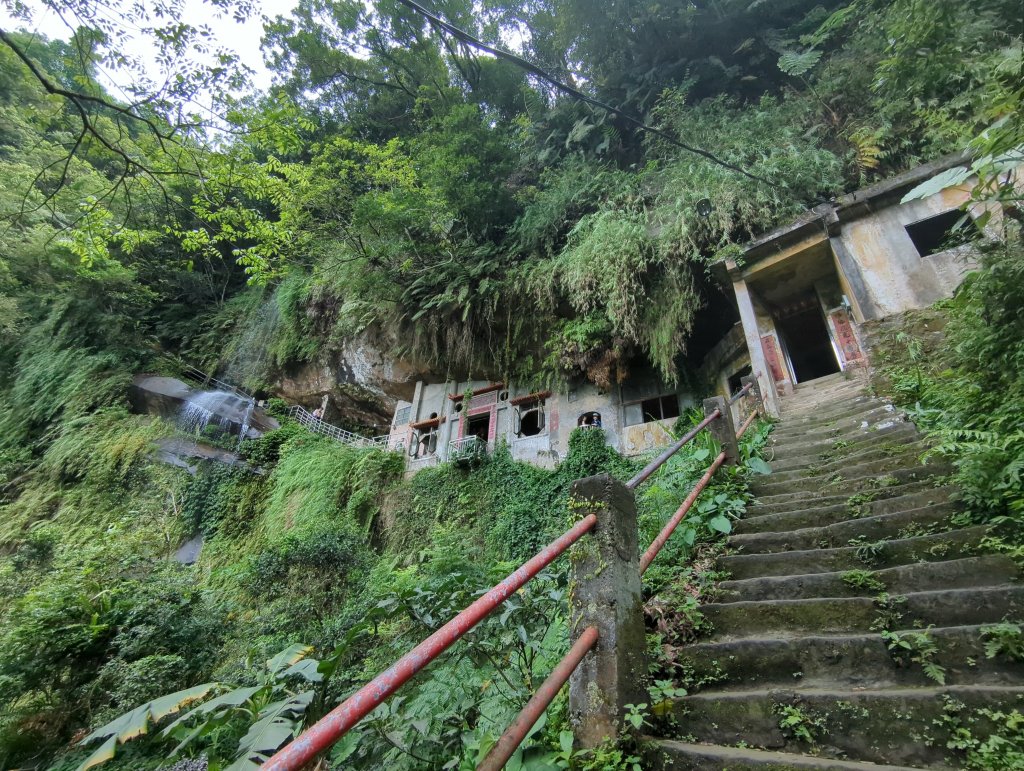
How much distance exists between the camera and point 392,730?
2.23 meters

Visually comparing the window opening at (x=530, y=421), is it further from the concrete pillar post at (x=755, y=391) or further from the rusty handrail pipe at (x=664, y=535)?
the rusty handrail pipe at (x=664, y=535)

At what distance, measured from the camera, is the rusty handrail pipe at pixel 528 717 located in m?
1.26

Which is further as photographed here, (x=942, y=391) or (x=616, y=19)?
(x=616, y=19)

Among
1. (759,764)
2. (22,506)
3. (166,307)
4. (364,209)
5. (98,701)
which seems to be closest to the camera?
(759,764)

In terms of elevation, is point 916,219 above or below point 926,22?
above

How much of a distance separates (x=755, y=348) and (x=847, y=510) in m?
5.64

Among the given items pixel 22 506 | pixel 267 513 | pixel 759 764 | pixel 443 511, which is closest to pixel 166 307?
pixel 22 506

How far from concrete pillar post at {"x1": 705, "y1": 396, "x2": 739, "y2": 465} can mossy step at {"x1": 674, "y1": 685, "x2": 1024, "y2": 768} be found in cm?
309

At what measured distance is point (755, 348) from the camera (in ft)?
28.1

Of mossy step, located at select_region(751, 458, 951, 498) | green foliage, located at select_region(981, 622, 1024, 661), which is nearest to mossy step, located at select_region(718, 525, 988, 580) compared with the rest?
green foliage, located at select_region(981, 622, 1024, 661)

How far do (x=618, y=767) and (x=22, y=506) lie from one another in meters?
18.7

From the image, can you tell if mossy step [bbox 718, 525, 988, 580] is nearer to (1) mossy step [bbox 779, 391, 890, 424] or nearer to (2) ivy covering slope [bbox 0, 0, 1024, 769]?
(2) ivy covering slope [bbox 0, 0, 1024, 769]

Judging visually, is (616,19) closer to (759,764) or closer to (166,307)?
(759,764)

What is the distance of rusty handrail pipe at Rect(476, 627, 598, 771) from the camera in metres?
1.26
